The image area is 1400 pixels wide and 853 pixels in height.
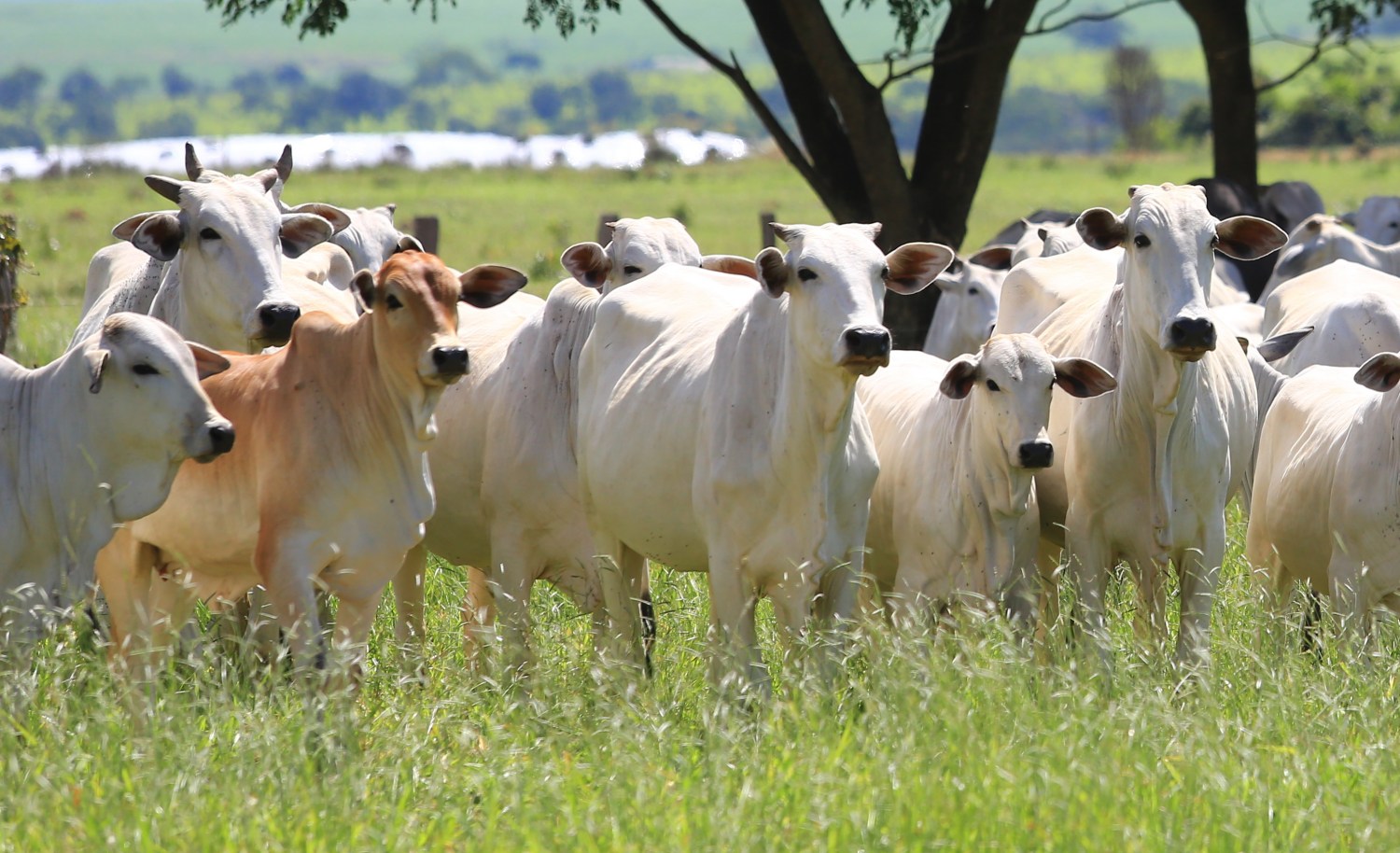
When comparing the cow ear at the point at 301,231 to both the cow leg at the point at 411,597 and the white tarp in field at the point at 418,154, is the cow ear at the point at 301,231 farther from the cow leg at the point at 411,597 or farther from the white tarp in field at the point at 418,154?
the white tarp in field at the point at 418,154

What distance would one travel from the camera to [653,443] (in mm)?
6570

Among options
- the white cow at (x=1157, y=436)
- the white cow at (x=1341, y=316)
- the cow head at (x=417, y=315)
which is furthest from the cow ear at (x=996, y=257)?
the cow head at (x=417, y=315)

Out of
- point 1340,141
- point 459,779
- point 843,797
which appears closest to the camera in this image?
point 843,797

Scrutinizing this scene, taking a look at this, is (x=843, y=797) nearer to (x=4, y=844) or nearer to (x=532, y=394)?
(x=4, y=844)

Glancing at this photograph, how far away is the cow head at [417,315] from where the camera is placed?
5715 millimetres

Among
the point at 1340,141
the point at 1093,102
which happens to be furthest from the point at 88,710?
the point at 1093,102

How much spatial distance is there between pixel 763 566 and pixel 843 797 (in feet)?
4.40

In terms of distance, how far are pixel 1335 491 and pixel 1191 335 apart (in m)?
1.26

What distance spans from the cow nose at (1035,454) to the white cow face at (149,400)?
264cm

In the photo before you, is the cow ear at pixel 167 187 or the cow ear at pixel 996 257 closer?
the cow ear at pixel 167 187

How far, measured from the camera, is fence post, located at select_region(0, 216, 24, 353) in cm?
942

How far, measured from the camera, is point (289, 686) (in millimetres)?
5805

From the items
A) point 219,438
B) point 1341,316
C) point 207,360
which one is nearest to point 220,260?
point 207,360

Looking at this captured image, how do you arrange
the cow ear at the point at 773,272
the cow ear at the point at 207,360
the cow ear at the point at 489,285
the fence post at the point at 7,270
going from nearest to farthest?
the cow ear at the point at 773,272 → the cow ear at the point at 207,360 → the cow ear at the point at 489,285 → the fence post at the point at 7,270
